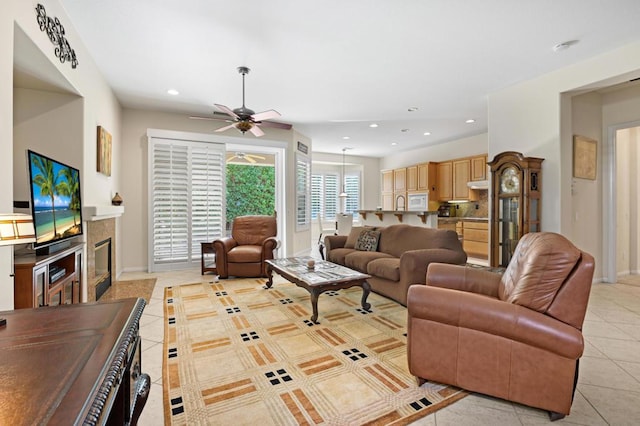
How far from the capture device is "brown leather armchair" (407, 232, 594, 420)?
1.54m

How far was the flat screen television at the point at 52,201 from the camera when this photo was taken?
1.98 metres

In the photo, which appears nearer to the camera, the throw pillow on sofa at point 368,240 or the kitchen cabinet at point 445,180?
the throw pillow on sofa at point 368,240

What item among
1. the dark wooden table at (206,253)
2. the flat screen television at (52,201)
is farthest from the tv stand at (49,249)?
the dark wooden table at (206,253)

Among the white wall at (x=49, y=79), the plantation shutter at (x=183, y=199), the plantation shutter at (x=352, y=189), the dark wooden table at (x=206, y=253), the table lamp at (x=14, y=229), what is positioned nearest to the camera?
the table lamp at (x=14, y=229)

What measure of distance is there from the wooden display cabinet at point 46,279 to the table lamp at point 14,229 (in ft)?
3.59

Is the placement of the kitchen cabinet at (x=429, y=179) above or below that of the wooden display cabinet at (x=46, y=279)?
above

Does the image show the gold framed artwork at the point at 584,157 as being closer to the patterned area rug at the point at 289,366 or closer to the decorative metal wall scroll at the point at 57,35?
the patterned area rug at the point at 289,366

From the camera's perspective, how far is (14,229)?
1.10 meters

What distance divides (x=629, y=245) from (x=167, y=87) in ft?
24.1

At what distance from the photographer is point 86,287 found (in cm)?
326

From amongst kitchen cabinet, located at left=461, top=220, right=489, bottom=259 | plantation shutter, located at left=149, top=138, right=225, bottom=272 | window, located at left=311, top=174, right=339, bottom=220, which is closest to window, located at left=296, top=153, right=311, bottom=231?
plantation shutter, located at left=149, top=138, right=225, bottom=272

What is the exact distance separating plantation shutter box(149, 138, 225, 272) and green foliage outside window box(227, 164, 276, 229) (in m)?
2.51

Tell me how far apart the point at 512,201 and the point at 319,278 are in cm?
277

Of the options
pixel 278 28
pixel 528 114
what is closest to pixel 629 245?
pixel 528 114
